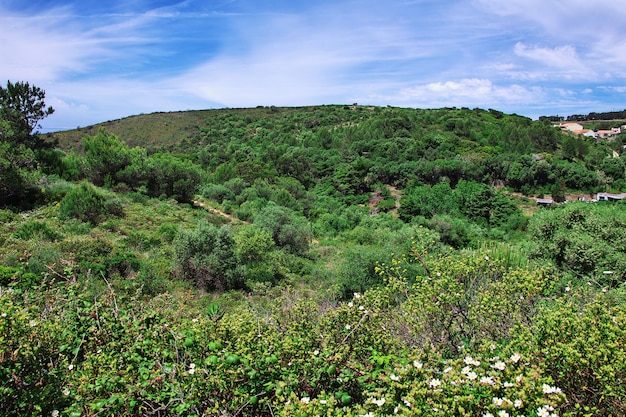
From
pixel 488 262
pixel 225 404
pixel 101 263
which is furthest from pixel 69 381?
pixel 101 263

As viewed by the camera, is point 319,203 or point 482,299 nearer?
point 482,299

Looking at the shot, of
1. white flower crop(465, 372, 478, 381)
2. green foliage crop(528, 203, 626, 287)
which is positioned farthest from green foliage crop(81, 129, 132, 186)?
white flower crop(465, 372, 478, 381)

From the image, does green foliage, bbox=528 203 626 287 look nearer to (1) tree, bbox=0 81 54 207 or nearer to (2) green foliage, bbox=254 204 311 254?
(2) green foliage, bbox=254 204 311 254

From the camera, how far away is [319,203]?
118 feet

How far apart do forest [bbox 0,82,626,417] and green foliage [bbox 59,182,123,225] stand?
0.25 feet

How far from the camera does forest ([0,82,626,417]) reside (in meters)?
2.13

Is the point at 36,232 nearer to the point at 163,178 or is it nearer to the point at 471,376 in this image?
the point at 163,178

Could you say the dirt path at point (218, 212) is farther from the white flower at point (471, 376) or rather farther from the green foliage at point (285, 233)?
the white flower at point (471, 376)

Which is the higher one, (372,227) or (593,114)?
(593,114)

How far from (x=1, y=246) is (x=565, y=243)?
1522cm

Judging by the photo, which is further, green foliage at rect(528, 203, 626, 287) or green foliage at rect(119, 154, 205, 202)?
green foliage at rect(119, 154, 205, 202)

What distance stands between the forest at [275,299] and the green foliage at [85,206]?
0.07 m

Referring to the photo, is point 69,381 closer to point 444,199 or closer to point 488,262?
point 488,262

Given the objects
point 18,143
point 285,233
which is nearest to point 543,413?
point 285,233
